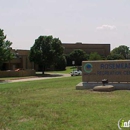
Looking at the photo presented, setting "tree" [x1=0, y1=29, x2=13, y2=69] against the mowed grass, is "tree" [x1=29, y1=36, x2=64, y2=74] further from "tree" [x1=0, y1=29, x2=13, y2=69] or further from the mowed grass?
the mowed grass

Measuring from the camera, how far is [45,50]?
195 ft

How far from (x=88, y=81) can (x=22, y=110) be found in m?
9.14

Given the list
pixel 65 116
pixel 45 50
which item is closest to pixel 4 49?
pixel 45 50

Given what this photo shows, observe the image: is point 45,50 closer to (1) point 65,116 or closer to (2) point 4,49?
(2) point 4,49

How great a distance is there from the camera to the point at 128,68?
692 inches

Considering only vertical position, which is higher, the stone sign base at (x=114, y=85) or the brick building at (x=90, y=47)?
the brick building at (x=90, y=47)

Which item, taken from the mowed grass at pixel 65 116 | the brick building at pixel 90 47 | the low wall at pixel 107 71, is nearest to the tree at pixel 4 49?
the low wall at pixel 107 71

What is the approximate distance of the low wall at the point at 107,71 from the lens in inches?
696

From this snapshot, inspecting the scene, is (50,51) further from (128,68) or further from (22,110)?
(22,110)

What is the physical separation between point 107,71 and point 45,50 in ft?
138

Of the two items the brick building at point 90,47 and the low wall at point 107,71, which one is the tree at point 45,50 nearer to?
the brick building at point 90,47

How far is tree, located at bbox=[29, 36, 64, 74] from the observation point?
193ft

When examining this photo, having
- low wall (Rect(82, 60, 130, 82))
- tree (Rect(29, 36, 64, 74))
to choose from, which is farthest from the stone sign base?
tree (Rect(29, 36, 64, 74))

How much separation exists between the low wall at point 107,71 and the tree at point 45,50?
133ft
